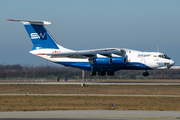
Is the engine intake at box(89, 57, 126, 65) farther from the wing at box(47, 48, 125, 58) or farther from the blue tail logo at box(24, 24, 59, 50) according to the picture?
the blue tail logo at box(24, 24, 59, 50)

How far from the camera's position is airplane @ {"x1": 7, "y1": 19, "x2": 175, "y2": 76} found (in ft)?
134

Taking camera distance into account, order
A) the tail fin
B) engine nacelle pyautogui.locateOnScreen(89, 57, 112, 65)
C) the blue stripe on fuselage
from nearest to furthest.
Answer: engine nacelle pyautogui.locateOnScreen(89, 57, 112, 65)
the blue stripe on fuselage
the tail fin

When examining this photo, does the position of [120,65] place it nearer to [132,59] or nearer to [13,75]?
[132,59]

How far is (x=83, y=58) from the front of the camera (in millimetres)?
44031

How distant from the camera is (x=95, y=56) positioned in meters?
42.4

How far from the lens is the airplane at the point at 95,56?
134ft

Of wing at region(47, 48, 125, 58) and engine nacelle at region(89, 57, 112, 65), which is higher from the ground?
wing at region(47, 48, 125, 58)

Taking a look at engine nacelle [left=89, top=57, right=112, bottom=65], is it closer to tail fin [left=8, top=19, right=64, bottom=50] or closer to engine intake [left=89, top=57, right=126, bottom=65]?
engine intake [left=89, top=57, right=126, bottom=65]

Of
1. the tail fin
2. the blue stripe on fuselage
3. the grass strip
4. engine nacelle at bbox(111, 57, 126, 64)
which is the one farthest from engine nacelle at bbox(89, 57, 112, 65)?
the grass strip

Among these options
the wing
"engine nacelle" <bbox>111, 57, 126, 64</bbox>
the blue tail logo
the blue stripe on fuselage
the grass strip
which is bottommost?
the grass strip

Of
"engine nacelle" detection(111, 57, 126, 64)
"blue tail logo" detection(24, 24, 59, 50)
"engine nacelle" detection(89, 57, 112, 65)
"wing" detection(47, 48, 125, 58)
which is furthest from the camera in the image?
"blue tail logo" detection(24, 24, 59, 50)

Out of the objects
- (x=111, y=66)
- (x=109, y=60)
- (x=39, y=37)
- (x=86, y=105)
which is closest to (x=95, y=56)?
(x=109, y=60)

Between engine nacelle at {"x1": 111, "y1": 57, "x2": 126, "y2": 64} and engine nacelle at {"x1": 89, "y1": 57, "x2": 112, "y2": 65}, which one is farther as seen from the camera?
engine nacelle at {"x1": 89, "y1": 57, "x2": 112, "y2": 65}

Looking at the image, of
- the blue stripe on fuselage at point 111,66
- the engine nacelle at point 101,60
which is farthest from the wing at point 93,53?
the blue stripe on fuselage at point 111,66
